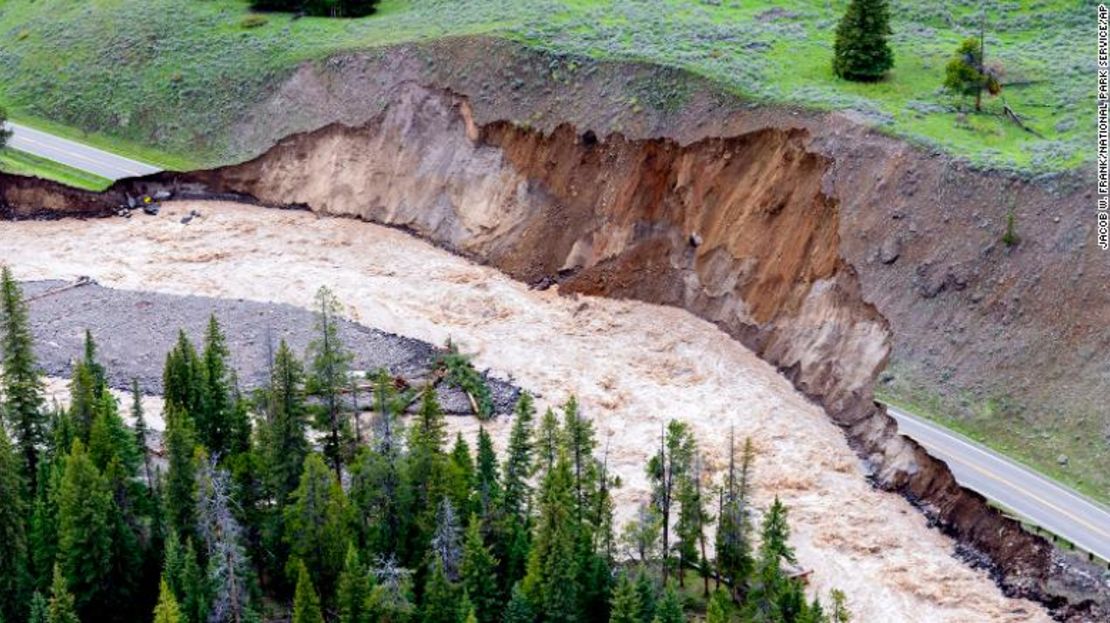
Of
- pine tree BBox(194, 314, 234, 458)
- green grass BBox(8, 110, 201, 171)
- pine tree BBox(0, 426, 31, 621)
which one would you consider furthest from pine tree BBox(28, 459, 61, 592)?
green grass BBox(8, 110, 201, 171)

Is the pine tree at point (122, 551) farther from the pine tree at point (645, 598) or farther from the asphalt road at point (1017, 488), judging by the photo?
the asphalt road at point (1017, 488)

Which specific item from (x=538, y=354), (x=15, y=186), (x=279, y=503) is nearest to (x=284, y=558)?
(x=279, y=503)

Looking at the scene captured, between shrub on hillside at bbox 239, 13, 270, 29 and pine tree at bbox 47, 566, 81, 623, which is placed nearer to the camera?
pine tree at bbox 47, 566, 81, 623

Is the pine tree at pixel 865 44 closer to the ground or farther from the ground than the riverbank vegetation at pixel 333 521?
farther from the ground

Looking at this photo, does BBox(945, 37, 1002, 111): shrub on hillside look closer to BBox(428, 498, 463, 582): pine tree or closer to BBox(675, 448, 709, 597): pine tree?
BBox(675, 448, 709, 597): pine tree

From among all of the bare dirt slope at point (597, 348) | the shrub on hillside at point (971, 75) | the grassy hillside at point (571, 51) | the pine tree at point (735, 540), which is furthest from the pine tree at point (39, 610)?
the shrub on hillside at point (971, 75)

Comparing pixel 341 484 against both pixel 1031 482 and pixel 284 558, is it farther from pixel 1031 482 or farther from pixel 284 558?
pixel 1031 482
